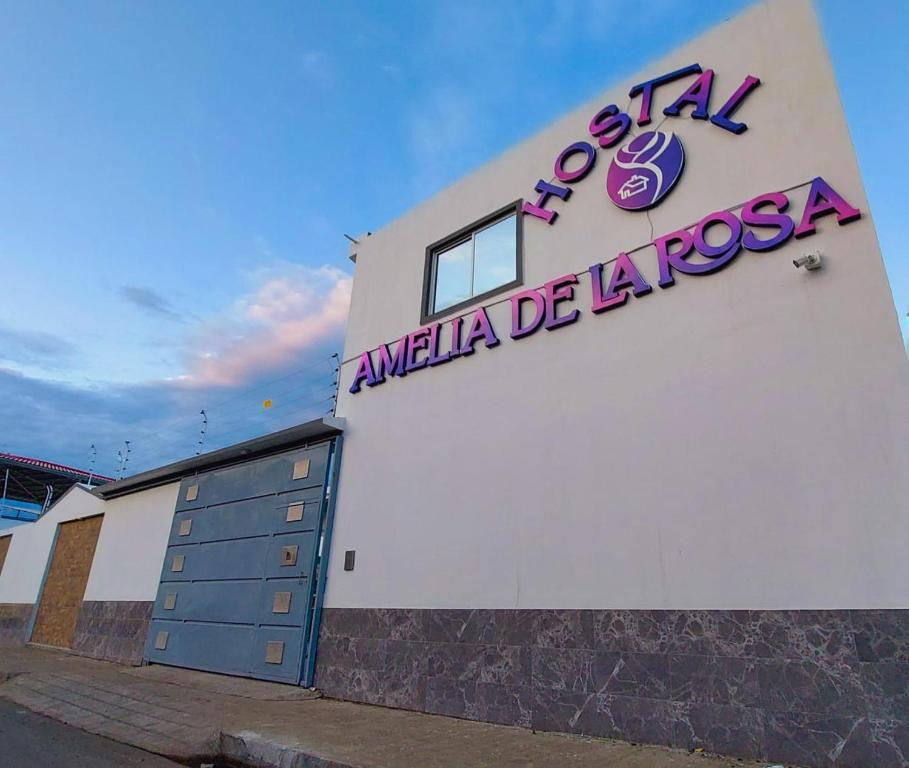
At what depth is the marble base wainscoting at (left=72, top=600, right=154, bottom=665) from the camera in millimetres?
10172

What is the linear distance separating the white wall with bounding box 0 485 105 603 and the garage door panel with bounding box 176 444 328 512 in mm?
4557

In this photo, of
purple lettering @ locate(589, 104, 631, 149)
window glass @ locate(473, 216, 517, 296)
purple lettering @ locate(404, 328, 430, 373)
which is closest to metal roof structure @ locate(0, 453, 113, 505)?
purple lettering @ locate(404, 328, 430, 373)

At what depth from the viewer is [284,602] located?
7742 mm

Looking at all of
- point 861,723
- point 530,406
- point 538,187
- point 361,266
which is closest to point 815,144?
point 538,187

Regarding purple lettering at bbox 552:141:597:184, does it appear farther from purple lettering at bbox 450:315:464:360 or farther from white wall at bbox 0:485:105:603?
white wall at bbox 0:485:105:603

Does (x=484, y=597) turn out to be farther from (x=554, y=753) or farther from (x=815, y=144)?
(x=815, y=144)

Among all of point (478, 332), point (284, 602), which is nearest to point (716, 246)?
point (478, 332)

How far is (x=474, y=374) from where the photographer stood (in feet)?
23.3

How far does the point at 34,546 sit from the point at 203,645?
10.2m

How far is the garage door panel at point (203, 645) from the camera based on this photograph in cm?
804

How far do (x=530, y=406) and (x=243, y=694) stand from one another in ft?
16.6

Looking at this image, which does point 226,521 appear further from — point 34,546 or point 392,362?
point 34,546

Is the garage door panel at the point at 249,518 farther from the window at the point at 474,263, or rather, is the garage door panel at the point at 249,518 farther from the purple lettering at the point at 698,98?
the purple lettering at the point at 698,98

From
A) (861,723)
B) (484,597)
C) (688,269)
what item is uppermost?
(688,269)
